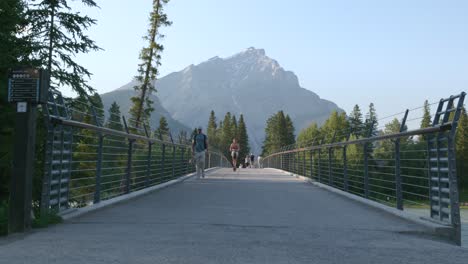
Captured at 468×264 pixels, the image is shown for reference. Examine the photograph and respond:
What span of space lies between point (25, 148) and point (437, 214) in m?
5.38

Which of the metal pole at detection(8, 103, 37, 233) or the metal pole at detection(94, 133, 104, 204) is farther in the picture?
the metal pole at detection(94, 133, 104, 204)

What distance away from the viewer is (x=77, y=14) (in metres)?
20.1

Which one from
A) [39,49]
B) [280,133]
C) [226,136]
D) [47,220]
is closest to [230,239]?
[47,220]

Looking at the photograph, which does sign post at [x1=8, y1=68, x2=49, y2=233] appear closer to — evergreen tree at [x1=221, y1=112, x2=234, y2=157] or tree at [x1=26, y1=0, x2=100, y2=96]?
tree at [x1=26, y1=0, x2=100, y2=96]

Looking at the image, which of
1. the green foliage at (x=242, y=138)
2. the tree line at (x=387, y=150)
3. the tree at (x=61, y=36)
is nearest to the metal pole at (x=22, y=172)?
the tree line at (x=387, y=150)

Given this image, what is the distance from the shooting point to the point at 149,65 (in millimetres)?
38250

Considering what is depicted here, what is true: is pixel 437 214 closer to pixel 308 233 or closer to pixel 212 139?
pixel 308 233

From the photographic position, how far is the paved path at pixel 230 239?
13.6 ft

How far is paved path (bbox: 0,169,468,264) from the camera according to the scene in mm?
4145

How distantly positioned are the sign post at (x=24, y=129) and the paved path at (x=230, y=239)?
40 cm

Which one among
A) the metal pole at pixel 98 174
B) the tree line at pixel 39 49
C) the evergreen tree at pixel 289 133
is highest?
the evergreen tree at pixel 289 133

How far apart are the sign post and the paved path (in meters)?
0.40

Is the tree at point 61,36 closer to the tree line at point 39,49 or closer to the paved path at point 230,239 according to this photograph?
the tree line at point 39,49

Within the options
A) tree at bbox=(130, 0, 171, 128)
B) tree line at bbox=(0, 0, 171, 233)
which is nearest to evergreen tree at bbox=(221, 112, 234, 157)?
tree at bbox=(130, 0, 171, 128)
